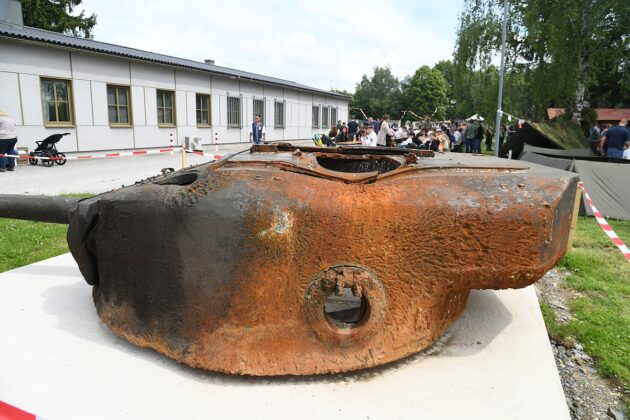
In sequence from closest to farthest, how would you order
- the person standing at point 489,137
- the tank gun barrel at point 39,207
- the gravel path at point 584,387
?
the gravel path at point 584,387 < the tank gun barrel at point 39,207 < the person standing at point 489,137

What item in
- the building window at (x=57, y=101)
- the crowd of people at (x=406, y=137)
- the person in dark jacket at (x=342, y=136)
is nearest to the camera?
the crowd of people at (x=406, y=137)

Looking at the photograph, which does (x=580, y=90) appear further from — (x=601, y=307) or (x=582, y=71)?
(x=601, y=307)

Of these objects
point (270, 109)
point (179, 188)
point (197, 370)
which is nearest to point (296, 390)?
point (197, 370)

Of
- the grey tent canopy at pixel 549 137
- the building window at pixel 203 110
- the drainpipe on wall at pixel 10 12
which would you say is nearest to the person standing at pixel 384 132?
the grey tent canopy at pixel 549 137

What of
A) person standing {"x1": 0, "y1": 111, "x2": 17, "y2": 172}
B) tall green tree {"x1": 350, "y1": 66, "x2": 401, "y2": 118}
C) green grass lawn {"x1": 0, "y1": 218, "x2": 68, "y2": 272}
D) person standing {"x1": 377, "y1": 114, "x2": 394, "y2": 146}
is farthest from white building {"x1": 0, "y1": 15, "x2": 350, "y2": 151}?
tall green tree {"x1": 350, "y1": 66, "x2": 401, "y2": 118}

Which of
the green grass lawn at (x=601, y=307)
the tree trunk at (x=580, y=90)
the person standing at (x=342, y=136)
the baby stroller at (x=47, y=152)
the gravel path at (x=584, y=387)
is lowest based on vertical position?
the gravel path at (x=584, y=387)

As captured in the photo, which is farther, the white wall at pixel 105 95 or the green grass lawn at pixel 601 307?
the white wall at pixel 105 95

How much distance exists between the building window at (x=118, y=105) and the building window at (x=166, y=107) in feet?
4.70

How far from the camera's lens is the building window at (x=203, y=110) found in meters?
19.9

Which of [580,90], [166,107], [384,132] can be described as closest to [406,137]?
[384,132]

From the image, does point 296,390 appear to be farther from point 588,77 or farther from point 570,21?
point 588,77

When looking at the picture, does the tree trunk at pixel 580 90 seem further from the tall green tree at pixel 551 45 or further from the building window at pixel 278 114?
the building window at pixel 278 114

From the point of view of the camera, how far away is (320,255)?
253 centimetres

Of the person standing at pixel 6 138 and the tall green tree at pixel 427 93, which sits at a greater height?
the tall green tree at pixel 427 93
